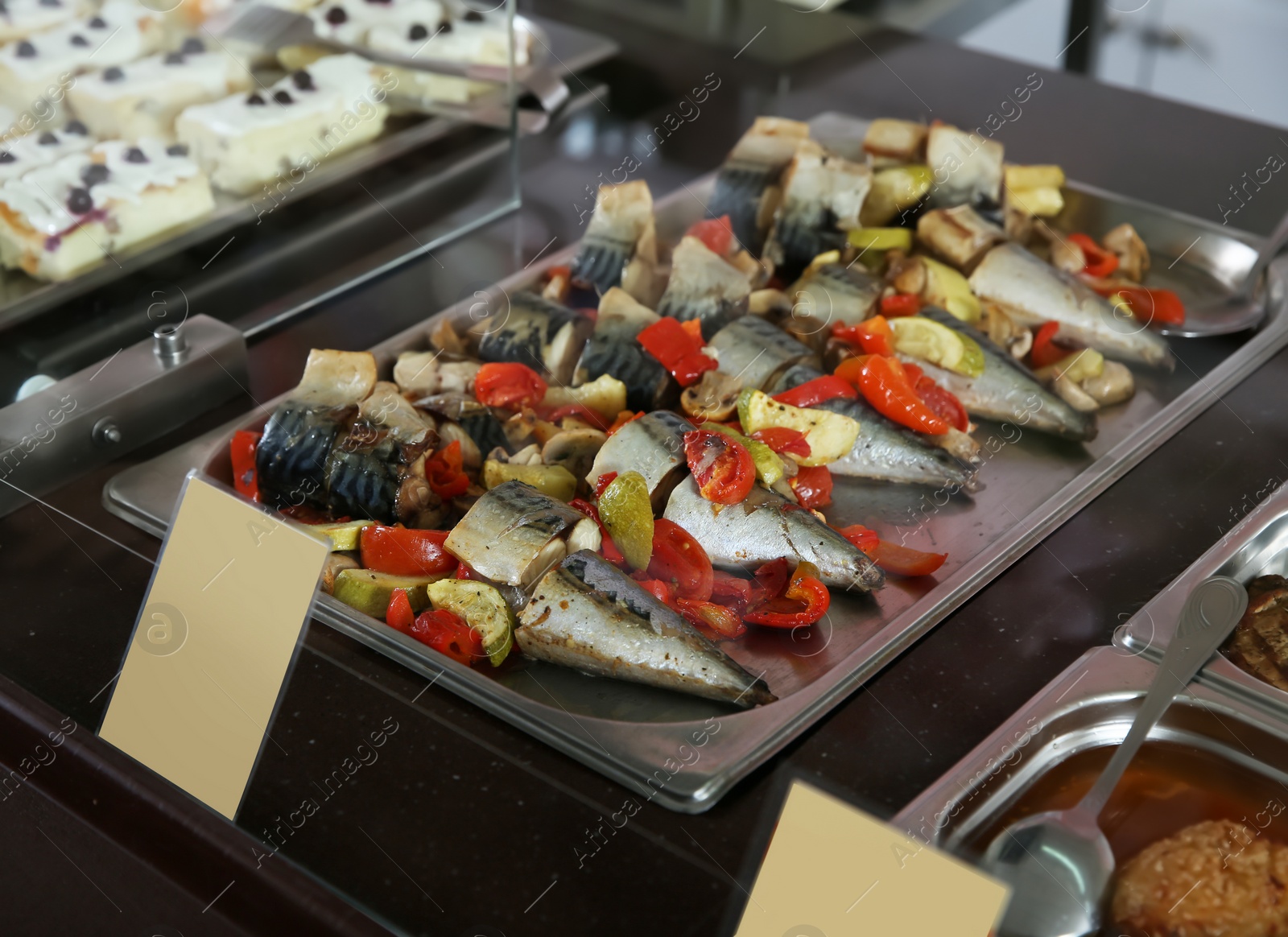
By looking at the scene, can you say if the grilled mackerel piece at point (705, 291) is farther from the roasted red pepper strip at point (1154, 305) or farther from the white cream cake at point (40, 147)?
the white cream cake at point (40, 147)

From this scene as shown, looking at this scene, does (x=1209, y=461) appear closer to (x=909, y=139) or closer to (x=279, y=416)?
(x=909, y=139)

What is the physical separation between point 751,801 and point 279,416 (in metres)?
0.62

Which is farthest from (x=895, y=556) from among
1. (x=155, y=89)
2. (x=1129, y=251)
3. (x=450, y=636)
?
(x=155, y=89)

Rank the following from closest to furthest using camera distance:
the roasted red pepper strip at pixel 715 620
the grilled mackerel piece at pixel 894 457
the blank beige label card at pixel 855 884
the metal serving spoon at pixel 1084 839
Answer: the blank beige label card at pixel 855 884, the metal serving spoon at pixel 1084 839, the roasted red pepper strip at pixel 715 620, the grilled mackerel piece at pixel 894 457

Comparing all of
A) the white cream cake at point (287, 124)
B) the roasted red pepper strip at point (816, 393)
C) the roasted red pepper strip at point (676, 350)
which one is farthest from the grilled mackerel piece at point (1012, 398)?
the white cream cake at point (287, 124)

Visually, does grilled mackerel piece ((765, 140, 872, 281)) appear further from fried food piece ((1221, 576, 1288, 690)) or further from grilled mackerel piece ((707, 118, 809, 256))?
fried food piece ((1221, 576, 1288, 690))

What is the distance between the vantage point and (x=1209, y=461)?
132cm

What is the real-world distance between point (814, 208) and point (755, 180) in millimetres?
97

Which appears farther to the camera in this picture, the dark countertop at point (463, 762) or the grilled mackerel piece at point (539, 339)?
the grilled mackerel piece at point (539, 339)

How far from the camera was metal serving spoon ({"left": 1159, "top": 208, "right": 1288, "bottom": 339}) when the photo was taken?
61.5 inches

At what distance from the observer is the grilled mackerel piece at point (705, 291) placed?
57.5 inches

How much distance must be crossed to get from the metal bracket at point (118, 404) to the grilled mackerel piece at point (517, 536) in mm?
454

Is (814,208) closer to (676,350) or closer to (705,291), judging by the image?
(705,291)

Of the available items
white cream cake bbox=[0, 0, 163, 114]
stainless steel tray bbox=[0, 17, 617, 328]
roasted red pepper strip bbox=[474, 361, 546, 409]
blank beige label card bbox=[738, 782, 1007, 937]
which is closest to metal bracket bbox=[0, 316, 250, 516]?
stainless steel tray bbox=[0, 17, 617, 328]
